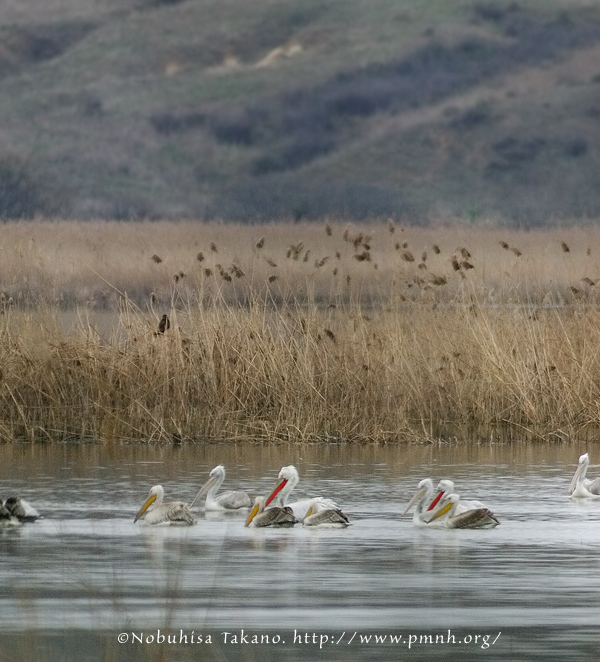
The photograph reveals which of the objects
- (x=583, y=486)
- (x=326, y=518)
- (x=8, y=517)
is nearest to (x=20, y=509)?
(x=8, y=517)

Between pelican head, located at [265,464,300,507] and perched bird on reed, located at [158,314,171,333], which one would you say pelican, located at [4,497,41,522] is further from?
perched bird on reed, located at [158,314,171,333]

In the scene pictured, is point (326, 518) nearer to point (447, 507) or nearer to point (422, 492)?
point (422, 492)

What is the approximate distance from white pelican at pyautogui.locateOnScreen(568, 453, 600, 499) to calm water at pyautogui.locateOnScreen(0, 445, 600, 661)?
157mm

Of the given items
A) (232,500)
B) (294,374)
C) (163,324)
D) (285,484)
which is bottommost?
(232,500)

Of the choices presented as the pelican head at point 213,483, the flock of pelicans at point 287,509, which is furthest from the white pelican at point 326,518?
the pelican head at point 213,483

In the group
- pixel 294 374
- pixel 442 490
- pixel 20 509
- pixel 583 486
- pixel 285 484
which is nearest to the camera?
pixel 20 509

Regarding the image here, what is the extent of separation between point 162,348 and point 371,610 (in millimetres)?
9027

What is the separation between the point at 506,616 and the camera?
8219 mm

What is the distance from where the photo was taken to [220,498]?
40.5ft

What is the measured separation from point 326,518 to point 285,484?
1.00m

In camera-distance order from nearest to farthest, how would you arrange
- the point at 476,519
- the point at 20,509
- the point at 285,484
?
1. the point at 20,509
2. the point at 476,519
3. the point at 285,484

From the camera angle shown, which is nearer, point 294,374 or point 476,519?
point 476,519

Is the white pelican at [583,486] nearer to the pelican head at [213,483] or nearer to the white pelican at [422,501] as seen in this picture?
the white pelican at [422,501]

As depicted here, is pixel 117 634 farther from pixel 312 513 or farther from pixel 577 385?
pixel 577 385
